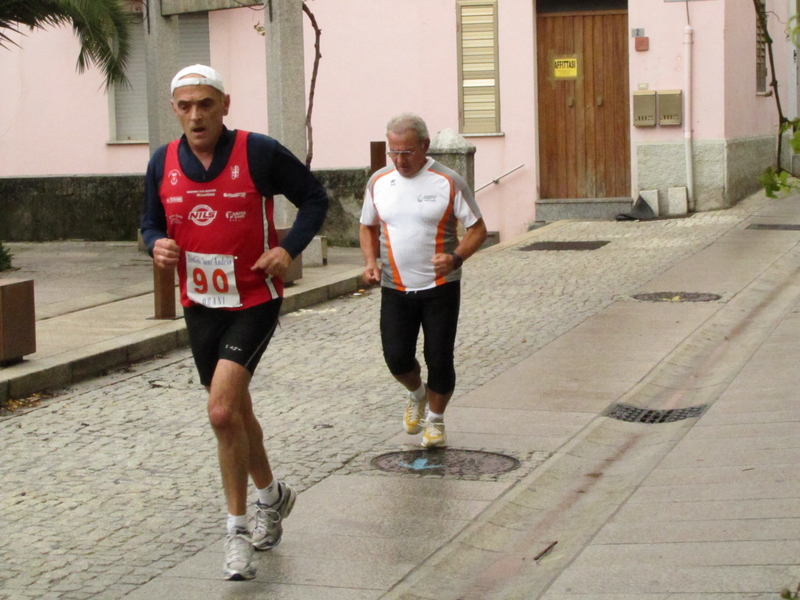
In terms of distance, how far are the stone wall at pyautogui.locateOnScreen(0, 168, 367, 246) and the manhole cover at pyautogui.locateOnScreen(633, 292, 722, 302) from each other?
896cm

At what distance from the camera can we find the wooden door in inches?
731

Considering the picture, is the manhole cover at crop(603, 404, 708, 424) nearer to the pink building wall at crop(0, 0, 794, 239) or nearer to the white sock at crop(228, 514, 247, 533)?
the white sock at crop(228, 514, 247, 533)

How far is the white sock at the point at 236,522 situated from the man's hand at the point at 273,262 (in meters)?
0.93

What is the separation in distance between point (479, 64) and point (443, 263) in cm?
1305

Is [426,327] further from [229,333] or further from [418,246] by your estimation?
[229,333]

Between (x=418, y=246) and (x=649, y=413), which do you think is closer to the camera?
(x=418, y=246)

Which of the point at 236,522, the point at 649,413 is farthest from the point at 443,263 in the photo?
the point at 649,413

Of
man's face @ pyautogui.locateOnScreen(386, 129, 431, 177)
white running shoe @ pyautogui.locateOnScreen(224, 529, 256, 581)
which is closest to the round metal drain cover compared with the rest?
man's face @ pyautogui.locateOnScreen(386, 129, 431, 177)

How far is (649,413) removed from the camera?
7.75 meters

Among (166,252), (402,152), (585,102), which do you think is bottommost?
(166,252)

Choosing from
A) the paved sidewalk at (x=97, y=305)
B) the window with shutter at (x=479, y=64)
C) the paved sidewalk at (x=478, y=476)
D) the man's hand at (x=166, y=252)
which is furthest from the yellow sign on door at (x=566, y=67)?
the man's hand at (x=166, y=252)

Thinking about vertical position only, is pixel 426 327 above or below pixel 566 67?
below

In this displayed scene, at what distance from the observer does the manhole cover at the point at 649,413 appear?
7.55 m

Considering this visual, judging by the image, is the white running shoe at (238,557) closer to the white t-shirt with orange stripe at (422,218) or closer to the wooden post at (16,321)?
the white t-shirt with orange stripe at (422,218)
